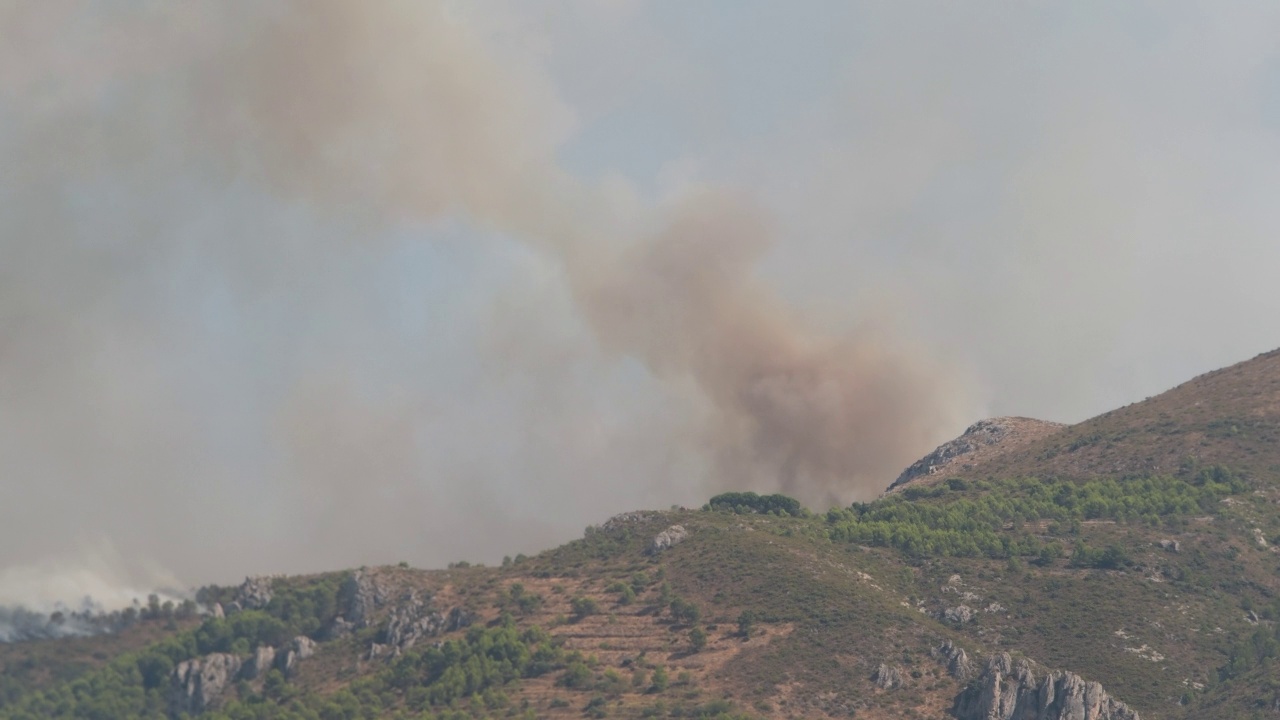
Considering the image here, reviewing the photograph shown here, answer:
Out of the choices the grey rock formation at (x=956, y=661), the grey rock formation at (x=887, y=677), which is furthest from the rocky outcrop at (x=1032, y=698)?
the grey rock formation at (x=887, y=677)

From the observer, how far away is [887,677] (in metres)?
195

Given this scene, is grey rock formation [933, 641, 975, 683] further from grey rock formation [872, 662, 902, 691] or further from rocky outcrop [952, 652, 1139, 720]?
grey rock formation [872, 662, 902, 691]

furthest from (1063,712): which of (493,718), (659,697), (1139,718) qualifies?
(493,718)

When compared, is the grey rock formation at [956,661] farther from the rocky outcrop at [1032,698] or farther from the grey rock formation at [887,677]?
the grey rock formation at [887,677]

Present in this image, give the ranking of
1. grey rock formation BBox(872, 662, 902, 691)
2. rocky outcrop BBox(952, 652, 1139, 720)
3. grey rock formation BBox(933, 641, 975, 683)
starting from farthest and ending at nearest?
grey rock formation BBox(872, 662, 902, 691)
grey rock formation BBox(933, 641, 975, 683)
rocky outcrop BBox(952, 652, 1139, 720)

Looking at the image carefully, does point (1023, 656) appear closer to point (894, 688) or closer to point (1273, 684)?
point (894, 688)

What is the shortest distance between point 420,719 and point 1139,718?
3432 inches

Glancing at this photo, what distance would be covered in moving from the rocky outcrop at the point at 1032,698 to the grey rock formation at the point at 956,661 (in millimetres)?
3911

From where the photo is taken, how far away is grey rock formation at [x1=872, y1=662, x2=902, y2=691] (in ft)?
637

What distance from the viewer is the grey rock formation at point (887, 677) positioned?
194125 mm

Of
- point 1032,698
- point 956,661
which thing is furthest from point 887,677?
point 1032,698

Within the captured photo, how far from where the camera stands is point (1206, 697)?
190 m

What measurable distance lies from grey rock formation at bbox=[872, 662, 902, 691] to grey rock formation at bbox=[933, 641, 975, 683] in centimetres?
624

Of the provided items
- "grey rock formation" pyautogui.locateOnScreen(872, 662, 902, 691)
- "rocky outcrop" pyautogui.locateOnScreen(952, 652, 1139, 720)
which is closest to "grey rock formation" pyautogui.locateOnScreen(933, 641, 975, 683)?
"rocky outcrop" pyautogui.locateOnScreen(952, 652, 1139, 720)
